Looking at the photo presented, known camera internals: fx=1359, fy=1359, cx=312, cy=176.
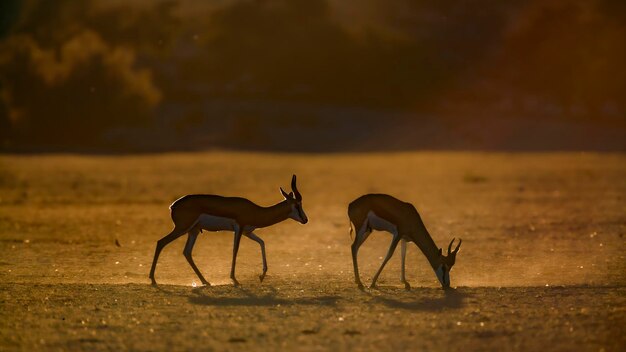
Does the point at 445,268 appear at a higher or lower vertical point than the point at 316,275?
higher

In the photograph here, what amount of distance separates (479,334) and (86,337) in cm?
389

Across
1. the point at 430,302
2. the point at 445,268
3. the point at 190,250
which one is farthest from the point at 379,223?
the point at 190,250

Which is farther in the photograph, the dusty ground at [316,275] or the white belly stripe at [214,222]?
the white belly stripe at [214,222]

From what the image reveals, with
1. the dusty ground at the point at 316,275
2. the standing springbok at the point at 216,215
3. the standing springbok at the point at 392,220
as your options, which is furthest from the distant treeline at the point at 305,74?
the standing springbok at the point at 392,220

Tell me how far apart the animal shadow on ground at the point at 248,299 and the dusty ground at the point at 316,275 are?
28 mm

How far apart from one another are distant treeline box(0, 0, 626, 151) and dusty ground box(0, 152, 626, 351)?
24.0 metres

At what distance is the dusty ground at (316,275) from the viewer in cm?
1354

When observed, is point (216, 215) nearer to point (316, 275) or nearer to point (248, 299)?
point (316, 275)

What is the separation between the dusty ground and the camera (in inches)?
533

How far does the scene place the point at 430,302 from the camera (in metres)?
15.7

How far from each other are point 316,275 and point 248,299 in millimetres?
2928

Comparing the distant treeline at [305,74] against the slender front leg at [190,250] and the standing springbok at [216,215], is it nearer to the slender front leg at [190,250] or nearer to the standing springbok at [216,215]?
the slender front leg at [190,250]

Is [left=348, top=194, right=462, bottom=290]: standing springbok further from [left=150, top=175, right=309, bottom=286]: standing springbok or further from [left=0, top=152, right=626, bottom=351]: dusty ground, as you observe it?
[left=150, top=175, right=309, bottom=286]: standing springbok

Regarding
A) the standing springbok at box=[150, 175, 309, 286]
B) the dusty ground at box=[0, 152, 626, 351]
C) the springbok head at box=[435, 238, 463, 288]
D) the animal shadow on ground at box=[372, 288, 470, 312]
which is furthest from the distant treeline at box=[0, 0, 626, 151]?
the animal shadow on ground at box=[372, 288, 470, 312]
